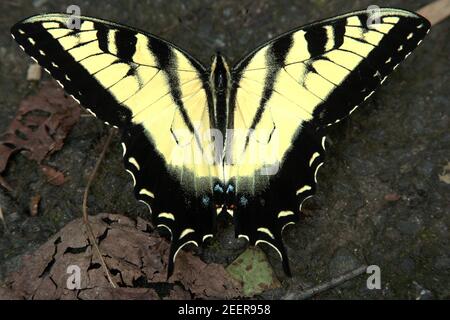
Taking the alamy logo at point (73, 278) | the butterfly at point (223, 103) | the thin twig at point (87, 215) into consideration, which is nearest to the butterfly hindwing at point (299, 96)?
the butterfly at point (223, 103)

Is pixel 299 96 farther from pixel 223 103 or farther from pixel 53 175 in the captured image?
pixel 53 175

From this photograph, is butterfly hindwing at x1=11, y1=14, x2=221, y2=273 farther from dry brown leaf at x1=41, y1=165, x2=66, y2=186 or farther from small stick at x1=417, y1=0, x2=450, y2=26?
small stick at x1=417, y1=0, x2=450, y2=26

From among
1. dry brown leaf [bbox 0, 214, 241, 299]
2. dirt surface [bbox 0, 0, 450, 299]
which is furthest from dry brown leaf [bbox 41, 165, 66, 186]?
dry brown leaf [bbox 0, 214, 241, 299]

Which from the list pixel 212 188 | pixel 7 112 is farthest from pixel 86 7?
pixel 212 188

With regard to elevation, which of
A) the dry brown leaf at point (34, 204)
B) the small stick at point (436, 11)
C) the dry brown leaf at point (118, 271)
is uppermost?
the small stick at point (436, 11)

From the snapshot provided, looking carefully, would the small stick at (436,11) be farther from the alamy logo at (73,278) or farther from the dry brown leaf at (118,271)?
the alamy logo at (73,278)

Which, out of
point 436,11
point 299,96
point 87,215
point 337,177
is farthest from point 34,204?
point 436,11
